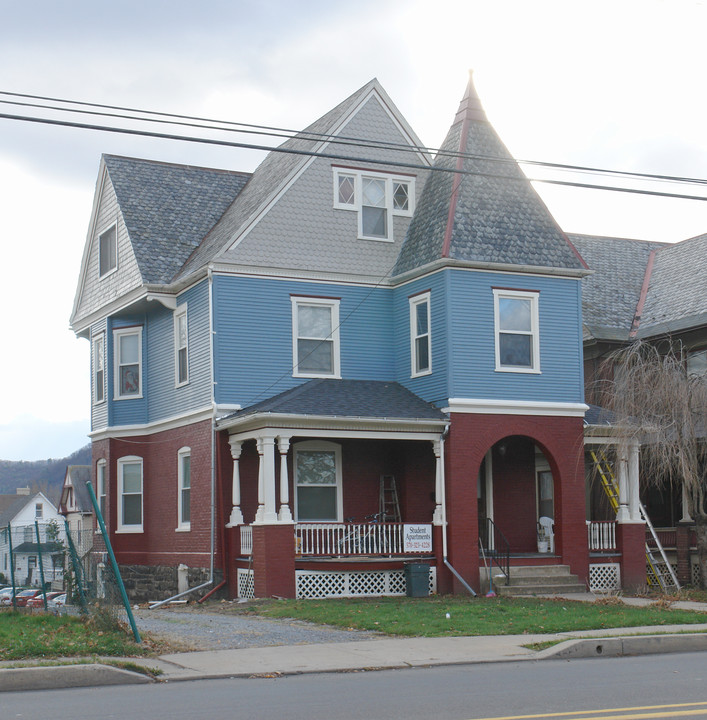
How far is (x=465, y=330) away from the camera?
78.5 feet

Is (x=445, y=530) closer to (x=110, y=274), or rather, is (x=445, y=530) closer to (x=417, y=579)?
(x=417, y=579)

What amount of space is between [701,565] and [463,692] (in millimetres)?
14122

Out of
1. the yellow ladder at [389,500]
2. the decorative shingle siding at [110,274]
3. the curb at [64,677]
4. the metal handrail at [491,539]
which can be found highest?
the decorative shingle siding at [110,274]

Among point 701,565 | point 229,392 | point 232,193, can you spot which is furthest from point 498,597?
point 232,193

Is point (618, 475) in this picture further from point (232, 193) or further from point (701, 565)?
point (232, 193)

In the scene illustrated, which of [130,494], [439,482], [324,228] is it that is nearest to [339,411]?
[439,482]

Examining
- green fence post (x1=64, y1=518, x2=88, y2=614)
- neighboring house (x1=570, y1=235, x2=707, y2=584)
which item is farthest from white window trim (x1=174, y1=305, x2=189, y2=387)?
neighboring house (x1=570, y1=235, x2=707, y2=584)

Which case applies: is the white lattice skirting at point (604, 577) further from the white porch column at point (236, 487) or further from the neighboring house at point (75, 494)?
the neighboring house at point (75, 494)

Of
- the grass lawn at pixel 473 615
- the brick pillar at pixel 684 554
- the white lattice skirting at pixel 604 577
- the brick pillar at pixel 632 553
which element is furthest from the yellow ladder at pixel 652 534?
the grass lawn at pixel 473 615

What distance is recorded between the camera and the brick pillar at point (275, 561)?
21844 mm

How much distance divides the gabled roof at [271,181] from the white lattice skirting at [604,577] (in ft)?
36.2

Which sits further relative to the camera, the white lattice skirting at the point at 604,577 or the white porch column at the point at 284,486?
the white lattice skirting at the point at 604,577

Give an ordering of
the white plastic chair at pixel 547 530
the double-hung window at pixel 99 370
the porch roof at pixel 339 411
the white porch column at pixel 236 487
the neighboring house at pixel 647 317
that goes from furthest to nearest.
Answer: the double-hung window at pixel 99 370 → the neighboring house at pixel 647 317 → the white plastic chair at pixel 547 530 → the white porch column at pixel 236 487 → the porch roof at pixel 339 411

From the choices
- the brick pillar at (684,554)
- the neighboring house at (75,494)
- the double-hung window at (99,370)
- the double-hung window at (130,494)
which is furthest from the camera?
the neighboring house at (75,494)
